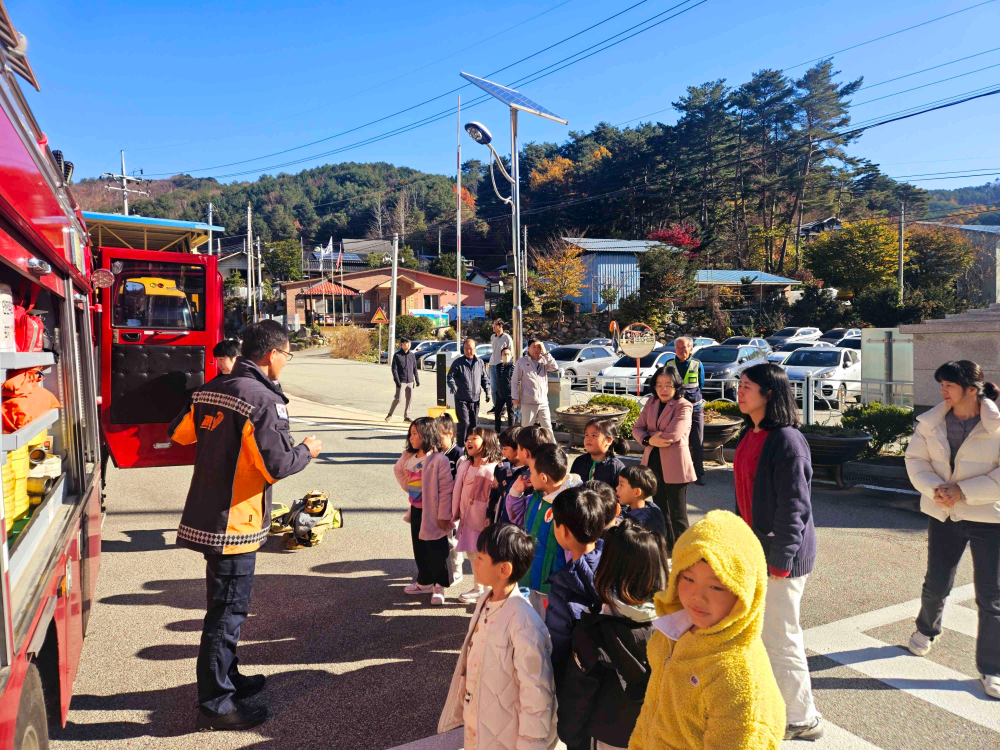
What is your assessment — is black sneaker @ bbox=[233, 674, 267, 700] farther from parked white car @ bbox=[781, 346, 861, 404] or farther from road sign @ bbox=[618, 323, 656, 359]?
parked white car @ bbox=[781, 346, 861, 404]

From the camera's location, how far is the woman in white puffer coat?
3.86 meters

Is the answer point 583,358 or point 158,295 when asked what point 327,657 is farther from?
point 583,358

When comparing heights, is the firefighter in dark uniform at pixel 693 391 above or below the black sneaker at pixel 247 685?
above

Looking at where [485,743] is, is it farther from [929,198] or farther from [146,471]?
[929,198]

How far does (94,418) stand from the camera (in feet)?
14.3

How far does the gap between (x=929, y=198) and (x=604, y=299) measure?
35850 millimetres

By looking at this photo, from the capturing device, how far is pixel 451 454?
18.0 feet

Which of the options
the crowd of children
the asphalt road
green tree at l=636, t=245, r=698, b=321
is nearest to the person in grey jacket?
the asphalt road

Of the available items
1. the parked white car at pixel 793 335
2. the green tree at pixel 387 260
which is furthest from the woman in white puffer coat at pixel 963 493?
the green tree at pixel 387 260

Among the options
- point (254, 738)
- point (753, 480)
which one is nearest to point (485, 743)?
point (254, 738)

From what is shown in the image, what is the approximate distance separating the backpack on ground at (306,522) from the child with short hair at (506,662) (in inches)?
152

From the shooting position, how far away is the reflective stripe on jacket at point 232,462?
3.35 meters

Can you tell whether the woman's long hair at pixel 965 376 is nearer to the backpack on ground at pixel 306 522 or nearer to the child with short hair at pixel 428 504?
the child with short hair at pixel 428 504

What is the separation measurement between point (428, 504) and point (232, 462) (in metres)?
1.91
